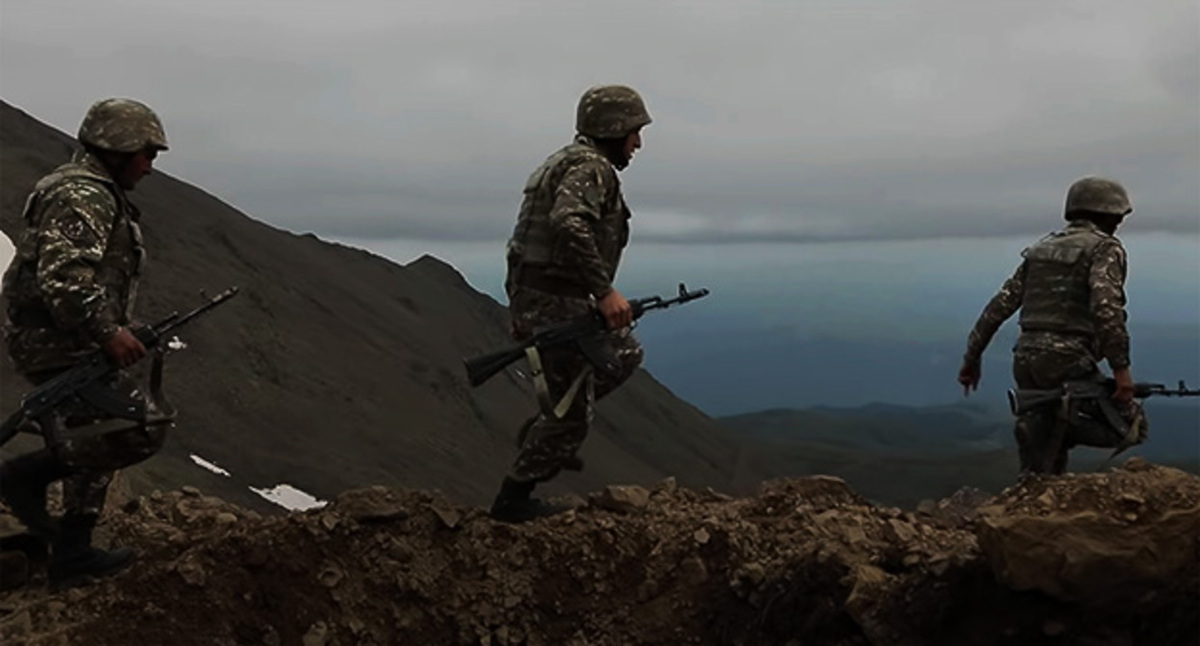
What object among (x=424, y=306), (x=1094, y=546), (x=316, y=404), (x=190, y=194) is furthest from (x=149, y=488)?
(x=424, y=306)

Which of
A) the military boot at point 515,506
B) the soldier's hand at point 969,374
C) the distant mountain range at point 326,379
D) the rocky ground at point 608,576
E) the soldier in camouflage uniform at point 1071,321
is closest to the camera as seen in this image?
the rocky ground at point 608,576

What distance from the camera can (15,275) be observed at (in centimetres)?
720

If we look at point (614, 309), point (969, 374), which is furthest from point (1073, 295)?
point (614, 309)

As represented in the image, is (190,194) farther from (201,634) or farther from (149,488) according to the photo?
(201,634)

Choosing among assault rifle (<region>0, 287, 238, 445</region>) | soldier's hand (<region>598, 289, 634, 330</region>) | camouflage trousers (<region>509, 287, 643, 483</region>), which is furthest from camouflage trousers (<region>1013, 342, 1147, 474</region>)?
assault rifle (<region>0, 287, 238, 445</region>)

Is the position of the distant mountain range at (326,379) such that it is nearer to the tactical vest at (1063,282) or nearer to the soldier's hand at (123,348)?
the soldier's hand at (123,348)

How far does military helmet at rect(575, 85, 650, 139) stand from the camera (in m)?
7.93

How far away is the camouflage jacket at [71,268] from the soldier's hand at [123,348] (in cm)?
5

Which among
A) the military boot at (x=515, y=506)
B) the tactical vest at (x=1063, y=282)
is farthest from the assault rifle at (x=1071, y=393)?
the military boot at (x=515, y=506)

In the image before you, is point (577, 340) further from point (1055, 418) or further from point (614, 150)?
point (1055, 418)

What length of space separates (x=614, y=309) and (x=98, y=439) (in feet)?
10.6

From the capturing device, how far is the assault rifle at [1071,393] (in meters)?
9.23

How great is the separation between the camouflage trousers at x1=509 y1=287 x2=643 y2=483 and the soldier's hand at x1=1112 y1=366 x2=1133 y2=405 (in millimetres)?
3729

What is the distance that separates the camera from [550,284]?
8031 millimetres
